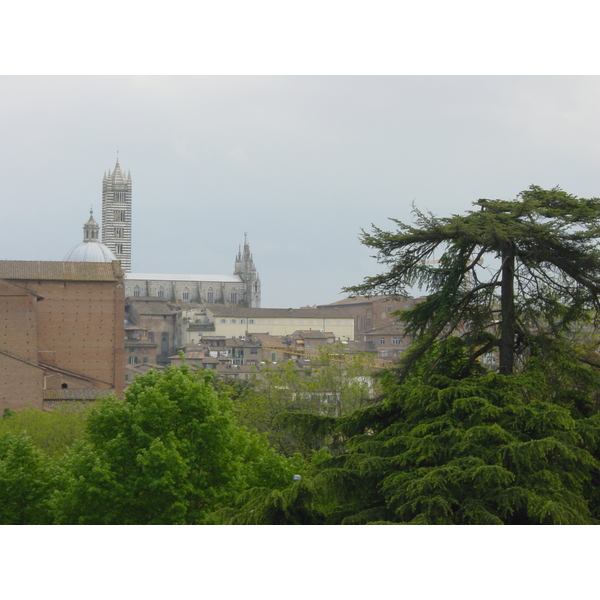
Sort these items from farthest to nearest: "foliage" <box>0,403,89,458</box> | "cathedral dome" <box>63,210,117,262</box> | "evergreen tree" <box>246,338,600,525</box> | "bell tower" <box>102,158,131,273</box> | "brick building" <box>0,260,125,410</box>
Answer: "bell tower" <box>102,158,131,273</box> → "cathedral dome" <box>63,210,117,262</box> → "brick building" <box>0,260,125,410</box> → "foliage" <box>0,403,89,458</box> → "evergreen tree" <box>246,338,600,525</box>

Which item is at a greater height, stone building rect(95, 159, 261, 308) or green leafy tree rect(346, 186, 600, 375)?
stone building rect(95, 159, 261, 308)

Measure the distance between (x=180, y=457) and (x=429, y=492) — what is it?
5983mm

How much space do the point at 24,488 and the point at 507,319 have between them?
9.62m

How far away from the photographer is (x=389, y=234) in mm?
10586


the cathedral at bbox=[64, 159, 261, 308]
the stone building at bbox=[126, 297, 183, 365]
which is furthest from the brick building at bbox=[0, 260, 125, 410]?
the cathedral at bbox=[64, 159, 261, 308]

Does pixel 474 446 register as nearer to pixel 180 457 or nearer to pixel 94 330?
pixel 180 457

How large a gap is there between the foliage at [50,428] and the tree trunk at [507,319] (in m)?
16.3

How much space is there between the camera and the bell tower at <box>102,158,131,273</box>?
125 m

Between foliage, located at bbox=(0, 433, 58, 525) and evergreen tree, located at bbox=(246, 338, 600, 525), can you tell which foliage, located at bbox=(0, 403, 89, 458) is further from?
evergreen tree, located at bbox=(246, 338, 600, 525)

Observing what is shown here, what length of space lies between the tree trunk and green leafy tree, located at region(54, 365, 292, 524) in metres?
5.40

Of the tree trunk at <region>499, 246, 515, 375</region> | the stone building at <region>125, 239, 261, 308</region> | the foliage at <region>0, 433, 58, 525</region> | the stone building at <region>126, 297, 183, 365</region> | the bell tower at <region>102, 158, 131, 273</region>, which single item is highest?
the bell tower at <region>102, 158, 131, 273</region>

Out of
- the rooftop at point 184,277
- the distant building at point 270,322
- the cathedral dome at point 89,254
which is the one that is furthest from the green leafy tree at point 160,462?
the rooftop at point 184,277

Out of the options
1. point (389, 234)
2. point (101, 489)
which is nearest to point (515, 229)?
point (389, 234)

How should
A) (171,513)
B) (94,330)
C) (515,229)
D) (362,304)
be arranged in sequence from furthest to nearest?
(362,304), (94,330), (171,513), (515,229)
